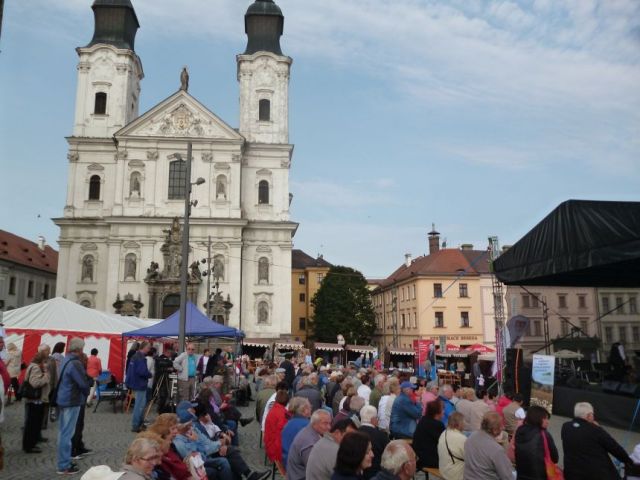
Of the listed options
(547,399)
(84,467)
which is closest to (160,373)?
(84,467)

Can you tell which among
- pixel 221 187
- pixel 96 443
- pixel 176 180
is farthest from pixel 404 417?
pixel 176 180

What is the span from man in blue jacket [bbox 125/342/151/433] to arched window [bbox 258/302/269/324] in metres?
28.2

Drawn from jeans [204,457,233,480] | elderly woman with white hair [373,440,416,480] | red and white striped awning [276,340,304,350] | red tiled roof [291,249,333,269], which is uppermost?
red tiled roof [291,249,333,269]

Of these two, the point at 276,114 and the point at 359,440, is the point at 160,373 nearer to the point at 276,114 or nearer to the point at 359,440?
the point at 359,440

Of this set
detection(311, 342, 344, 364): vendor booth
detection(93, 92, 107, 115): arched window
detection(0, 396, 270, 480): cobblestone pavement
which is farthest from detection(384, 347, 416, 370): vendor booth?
detection(93, 92, 107, 115): arched window

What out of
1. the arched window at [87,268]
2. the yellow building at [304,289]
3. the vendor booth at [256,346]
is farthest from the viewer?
the yellow building at [304,289]

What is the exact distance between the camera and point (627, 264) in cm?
1187

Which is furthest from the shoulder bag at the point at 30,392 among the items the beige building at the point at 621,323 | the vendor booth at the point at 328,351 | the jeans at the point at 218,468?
the beige building at the point at 621,323

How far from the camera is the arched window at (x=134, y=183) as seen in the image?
A: 4059cm

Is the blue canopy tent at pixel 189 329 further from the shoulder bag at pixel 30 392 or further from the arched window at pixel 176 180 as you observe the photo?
the arched window at pixel 176 180

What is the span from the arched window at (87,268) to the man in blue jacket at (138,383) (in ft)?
98.9

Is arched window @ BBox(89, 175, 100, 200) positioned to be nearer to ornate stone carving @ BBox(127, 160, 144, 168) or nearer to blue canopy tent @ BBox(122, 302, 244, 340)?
ornate stone carving @ BBox(127, 160, 144, 168)

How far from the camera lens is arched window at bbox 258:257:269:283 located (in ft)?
135

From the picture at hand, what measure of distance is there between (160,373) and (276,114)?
33.5 metres
